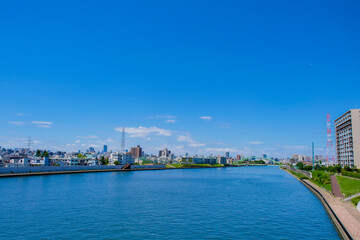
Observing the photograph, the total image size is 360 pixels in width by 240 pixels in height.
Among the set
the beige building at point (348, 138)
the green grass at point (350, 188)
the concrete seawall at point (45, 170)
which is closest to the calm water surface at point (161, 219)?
the green grass at point (350, 188)

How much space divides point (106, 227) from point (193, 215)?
8102 millimetres

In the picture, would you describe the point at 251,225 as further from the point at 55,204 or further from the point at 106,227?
the point at 55,204

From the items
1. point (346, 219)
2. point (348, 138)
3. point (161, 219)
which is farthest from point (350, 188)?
point (348, 138)

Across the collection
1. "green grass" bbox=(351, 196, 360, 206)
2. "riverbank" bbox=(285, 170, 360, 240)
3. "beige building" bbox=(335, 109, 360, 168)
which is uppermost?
"beige building" bbox=(335, 109, 360, 168)

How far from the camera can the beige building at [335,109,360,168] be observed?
72.0 meters

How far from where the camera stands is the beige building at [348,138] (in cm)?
7200

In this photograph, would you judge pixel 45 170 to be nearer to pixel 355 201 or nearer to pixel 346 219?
pixel 355 201

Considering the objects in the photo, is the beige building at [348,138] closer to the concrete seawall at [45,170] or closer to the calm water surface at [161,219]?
the calm water surface at [161,219]

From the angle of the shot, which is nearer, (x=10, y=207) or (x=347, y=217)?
(x=347, y=217)

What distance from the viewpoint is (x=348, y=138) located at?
3049 inches

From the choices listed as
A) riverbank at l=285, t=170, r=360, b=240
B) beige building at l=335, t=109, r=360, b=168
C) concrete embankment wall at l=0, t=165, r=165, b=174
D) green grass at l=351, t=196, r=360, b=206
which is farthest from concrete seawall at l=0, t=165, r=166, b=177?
beige building at l=335, t=109, r=360, b=168

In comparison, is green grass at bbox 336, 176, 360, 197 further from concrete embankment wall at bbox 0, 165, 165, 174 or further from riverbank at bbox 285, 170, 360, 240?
concrete embankment wall at bbox 0, 165, 165, 174

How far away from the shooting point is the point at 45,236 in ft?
55.4

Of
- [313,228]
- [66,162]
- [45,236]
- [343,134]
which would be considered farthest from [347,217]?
[66,162]
